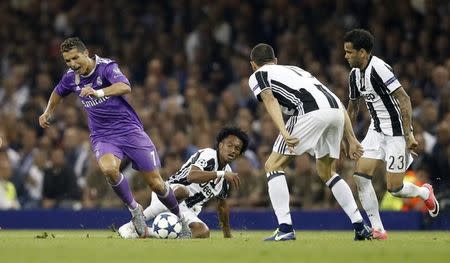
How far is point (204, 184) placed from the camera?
1504cm

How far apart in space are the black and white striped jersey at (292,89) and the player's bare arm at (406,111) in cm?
68

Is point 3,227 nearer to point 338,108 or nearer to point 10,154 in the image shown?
point 10,154

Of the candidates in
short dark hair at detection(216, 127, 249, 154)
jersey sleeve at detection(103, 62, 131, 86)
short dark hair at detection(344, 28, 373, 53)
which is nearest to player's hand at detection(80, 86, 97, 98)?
jersey sleeve at detection(103, 62, 131, 86)

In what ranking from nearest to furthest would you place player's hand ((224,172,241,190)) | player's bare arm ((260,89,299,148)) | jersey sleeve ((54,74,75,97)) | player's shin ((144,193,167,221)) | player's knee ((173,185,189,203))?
player's bare arm ((260,89,299,148)), player's hand ((224,172,241,190)), jersey sleeve ((54,74,75,97)), player's knee ((173,185,189,203)), player's shin ((144,193,167,221))

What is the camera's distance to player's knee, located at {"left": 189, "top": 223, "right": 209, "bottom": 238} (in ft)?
49.4

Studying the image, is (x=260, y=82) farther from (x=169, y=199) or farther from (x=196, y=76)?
(x=196, y=76)

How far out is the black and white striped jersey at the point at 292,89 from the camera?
530 inches

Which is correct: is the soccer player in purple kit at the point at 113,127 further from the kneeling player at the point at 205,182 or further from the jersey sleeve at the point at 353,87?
the jersey sleeve at the point at 353,87

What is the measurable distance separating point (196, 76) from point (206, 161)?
8.33 metres

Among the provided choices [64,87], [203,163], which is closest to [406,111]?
[203,163]

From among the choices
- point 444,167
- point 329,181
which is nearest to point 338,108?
point 329,181

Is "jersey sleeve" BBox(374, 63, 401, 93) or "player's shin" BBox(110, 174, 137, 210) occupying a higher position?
"jersey sleeve" BBox(374, 63, 401, 93)

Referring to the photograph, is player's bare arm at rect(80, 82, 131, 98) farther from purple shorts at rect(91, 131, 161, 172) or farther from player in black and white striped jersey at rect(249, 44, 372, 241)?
player in black and white striped jersey at rect(249, 44, 372, 241)

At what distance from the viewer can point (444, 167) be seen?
18953 mm
